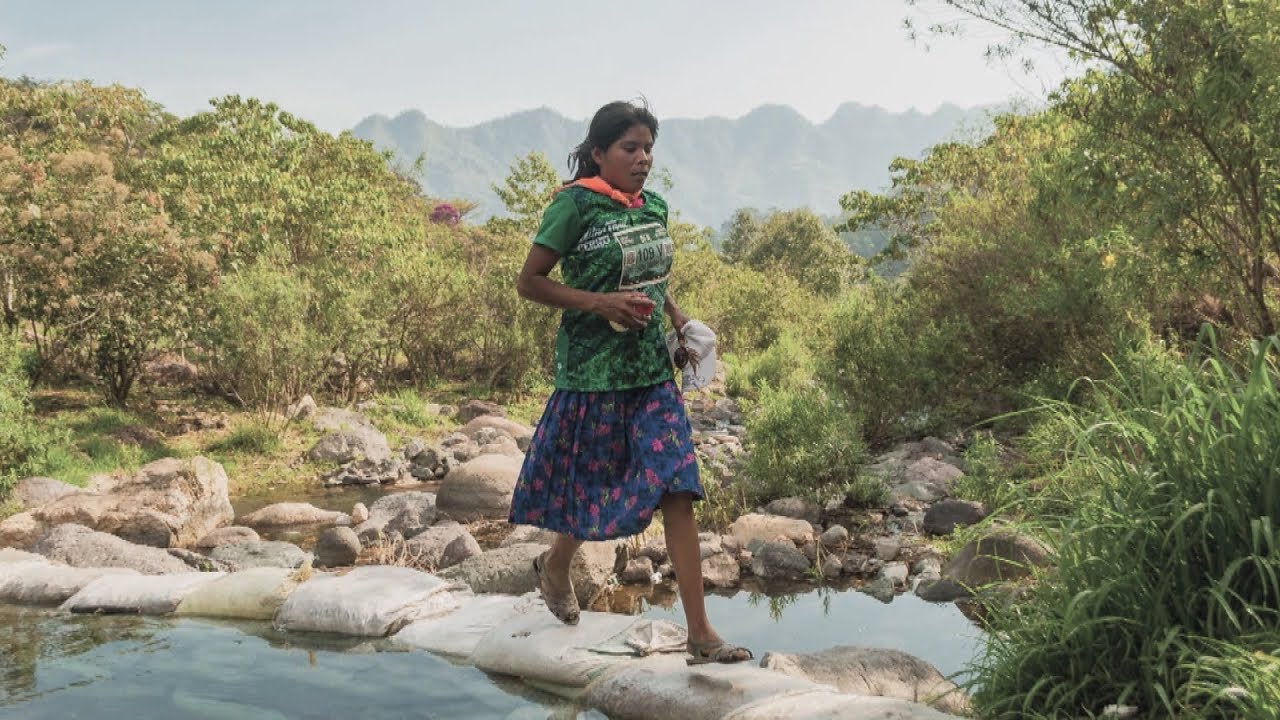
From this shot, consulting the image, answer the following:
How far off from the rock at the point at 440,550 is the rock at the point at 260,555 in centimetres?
72

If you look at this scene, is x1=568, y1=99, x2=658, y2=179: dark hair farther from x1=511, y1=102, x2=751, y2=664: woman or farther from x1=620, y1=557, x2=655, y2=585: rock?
x1=620, y1=557, x2=655, y2=585: rock

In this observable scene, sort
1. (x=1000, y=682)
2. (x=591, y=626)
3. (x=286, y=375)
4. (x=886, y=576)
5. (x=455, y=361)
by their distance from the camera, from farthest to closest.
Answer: (x=455, y=361)
(x=286, y=375)
(x=886, y=576)
(x=591, y=626)
(x=1000, y=682)

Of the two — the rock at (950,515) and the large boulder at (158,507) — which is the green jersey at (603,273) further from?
the large boulder at (158,507)

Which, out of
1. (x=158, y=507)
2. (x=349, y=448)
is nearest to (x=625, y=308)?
(x=158, y=507)

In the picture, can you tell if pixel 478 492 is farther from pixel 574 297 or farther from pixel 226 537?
pixel 574 297

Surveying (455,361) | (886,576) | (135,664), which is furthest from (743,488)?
(455,361)

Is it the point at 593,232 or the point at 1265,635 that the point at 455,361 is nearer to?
the point at 593,232

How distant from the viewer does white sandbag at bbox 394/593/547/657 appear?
4.09 meters

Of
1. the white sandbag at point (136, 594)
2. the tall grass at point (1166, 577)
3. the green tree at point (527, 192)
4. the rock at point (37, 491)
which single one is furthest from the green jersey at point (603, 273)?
the green tree at point (527, 192)

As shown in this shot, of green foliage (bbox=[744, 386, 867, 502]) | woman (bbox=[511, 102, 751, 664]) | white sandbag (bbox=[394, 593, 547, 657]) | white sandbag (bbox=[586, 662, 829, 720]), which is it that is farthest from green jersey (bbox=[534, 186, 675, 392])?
green foliage (bbox=[744, 386, 867, 502])

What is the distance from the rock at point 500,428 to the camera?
12484mm

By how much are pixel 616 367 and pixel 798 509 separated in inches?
175

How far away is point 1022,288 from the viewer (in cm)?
921

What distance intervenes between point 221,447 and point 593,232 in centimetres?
891
